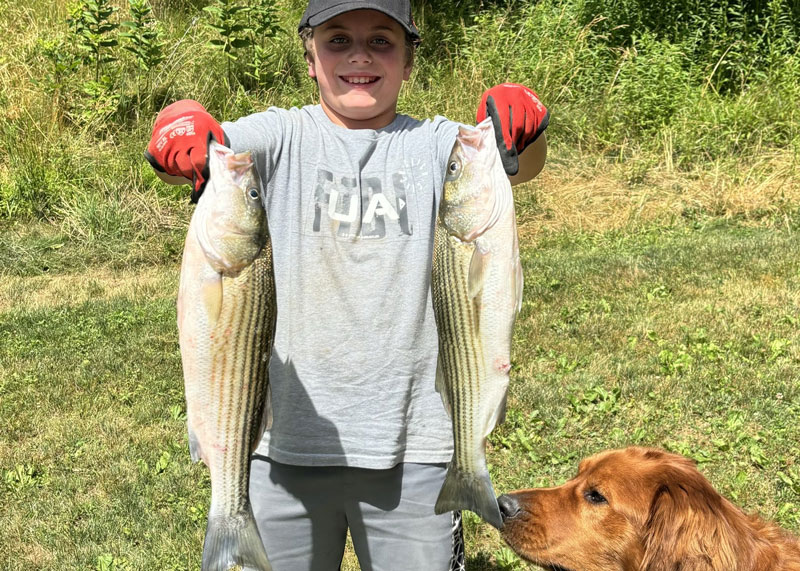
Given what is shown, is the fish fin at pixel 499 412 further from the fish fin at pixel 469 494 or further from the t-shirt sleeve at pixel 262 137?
the t-shirt sleeve at pixel 262 137

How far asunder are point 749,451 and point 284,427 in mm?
3773

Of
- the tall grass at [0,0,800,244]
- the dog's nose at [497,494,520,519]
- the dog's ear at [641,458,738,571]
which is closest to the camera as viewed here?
the dog's ear at [641,458,738,571]

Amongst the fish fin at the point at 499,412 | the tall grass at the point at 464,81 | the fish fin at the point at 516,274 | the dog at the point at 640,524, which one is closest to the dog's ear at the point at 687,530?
the dog at the point at 640,524

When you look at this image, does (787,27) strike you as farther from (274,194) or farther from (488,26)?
(274,194)

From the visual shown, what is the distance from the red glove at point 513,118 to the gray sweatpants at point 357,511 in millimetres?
1066

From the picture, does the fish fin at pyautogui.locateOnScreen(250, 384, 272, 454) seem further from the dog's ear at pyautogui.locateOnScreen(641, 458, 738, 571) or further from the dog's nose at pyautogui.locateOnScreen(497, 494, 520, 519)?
the dog's ear at pyautogui.locateOnScreen(641, 458, 738, 571)

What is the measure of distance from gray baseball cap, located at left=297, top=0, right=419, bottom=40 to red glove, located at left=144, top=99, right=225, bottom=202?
510mm

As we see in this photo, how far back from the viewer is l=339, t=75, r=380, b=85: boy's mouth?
2.65m

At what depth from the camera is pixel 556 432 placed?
568 centimetres

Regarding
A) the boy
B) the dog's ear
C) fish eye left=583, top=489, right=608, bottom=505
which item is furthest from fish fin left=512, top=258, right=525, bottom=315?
fish eye left=583, top=489, right=608, bottom=505

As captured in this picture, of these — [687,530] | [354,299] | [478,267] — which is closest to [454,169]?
[478,267]

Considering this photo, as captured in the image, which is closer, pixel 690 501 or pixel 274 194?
pixel 274 194

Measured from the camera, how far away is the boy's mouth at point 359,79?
2.65m

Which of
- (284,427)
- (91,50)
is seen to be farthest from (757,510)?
(91,50)
